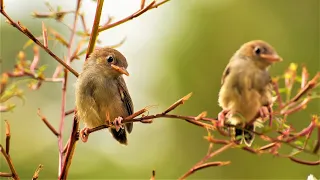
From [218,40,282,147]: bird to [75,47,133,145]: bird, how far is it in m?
0.82

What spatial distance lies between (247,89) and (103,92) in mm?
1246

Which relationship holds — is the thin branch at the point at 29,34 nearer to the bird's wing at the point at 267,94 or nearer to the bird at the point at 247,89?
the bird at the point at 247,89

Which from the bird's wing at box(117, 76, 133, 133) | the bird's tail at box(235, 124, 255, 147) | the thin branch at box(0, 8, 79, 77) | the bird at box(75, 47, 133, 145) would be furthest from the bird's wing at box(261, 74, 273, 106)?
the bird's wing at box(117, 76, 133, 133)

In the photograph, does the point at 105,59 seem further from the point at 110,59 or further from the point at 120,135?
the point at 120,135

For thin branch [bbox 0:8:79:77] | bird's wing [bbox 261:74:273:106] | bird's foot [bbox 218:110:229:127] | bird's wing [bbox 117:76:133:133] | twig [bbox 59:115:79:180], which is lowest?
twig [bbox 59:115:79:180]

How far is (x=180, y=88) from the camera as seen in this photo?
13.7m

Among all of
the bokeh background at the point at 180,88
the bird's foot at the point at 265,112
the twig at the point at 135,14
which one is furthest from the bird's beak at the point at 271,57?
the bokeh background at the point at 180,88

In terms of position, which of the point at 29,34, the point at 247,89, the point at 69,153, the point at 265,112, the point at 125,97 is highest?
the point at 29,34

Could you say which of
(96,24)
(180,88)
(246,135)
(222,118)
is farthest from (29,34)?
(180,88)

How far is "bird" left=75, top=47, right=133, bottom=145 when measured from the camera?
3248 millimetres

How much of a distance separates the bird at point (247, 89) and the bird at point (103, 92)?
0.82 meters

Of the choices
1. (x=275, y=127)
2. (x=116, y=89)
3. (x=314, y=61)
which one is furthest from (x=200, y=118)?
(x=314, y=61)

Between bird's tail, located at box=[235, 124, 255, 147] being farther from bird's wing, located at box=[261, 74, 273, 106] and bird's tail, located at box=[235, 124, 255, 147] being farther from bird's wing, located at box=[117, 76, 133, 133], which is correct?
bird's wing, located at box=[117, 76, 133, 133]

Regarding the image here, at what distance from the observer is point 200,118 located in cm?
208
